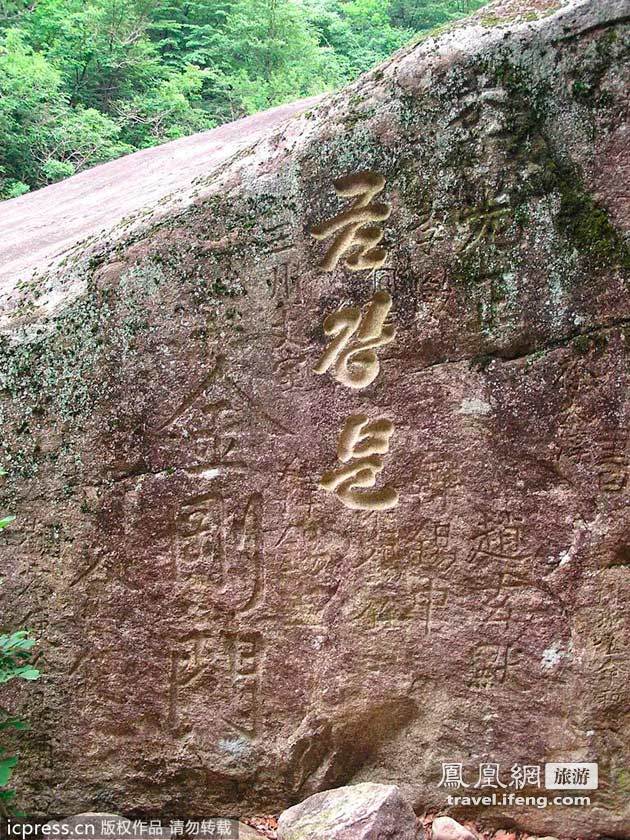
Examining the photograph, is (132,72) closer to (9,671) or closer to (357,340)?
(357,340)

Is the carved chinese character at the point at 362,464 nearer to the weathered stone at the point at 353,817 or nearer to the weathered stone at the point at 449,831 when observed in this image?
the weathered stone at the point at 353,817

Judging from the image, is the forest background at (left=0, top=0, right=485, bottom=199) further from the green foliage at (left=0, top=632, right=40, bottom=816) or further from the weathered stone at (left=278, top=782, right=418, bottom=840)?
the weathered stone at (left=278, top=782, right=418, bottom=840)

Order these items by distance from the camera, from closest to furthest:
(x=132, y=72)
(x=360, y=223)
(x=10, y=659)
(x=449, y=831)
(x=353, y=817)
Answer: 1. (x=353, y=817)
2. (x=10, y=659)
3. (x=449, y=831)
4. (x=360, y=223)
5. (x=132, y=72)

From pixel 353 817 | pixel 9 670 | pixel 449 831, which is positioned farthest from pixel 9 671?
pixel 449 831

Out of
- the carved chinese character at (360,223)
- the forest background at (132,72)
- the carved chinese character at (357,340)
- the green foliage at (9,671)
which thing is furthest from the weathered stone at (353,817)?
the forest background at (132,72)

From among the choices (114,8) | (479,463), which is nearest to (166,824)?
(479,463)

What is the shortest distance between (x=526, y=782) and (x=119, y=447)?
1.96m

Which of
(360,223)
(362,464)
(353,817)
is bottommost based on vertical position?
(353,817)

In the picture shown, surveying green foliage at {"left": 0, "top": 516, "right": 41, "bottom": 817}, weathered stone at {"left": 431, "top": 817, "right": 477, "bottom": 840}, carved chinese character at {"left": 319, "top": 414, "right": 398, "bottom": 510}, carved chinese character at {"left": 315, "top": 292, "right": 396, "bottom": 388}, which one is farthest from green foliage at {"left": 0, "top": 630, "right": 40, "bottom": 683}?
weathered stone at {"left": 431, "top": 817, "right": 477, "bottom": 840}

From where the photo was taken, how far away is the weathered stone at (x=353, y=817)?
93.2 inches

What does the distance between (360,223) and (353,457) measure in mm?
859

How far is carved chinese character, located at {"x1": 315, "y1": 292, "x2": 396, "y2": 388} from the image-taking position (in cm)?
280

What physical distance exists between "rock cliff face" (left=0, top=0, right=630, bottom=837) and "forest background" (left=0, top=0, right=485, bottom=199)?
643 cm

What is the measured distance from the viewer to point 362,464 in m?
2.82
